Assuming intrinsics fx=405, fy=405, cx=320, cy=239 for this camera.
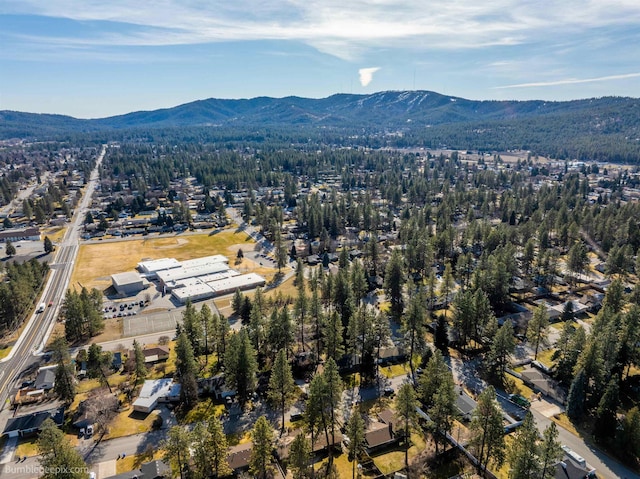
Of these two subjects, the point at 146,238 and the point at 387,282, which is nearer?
the point at 387,282

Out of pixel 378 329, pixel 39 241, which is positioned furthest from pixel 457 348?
pixel 39 241

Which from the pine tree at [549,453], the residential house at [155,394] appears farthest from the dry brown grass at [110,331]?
the pine tree at [549,453]

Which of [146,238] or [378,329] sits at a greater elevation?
[378,329]

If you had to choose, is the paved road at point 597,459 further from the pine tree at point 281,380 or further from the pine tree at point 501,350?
the pine tree at point 281,380

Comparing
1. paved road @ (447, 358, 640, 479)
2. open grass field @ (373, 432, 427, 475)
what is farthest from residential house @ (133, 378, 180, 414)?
paved road @ (447, 358, 640, 479)

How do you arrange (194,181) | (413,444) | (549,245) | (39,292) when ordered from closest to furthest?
(413,444)
(39,292)
(549,245)
(194,181)

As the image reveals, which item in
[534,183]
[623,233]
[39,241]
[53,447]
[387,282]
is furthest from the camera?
[534,183]

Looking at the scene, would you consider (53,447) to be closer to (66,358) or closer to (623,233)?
(66,358)
